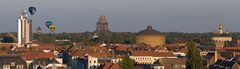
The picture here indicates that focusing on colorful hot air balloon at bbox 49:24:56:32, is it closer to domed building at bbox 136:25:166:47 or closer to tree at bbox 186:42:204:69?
domed building at bbox 136:25:166:47

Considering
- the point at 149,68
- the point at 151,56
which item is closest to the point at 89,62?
the point at 149,68

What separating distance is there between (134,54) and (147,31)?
194 ft

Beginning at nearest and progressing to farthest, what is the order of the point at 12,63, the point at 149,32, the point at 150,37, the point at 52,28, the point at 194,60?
the point at 194,60 → the point at 12,63 → the point at 52,28 → the point at 149,32 → the point at 150,37

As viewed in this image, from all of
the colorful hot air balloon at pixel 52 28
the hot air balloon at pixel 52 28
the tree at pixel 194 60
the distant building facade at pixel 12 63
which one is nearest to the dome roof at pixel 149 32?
the colorful hot air balloon at pixel 52 28

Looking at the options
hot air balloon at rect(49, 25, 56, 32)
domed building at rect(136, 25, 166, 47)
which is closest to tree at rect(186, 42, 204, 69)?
hot air balloon at rect(49, 25, 56, 32)

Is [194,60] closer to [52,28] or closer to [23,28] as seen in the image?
[52,28]

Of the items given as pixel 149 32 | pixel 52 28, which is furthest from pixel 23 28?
pixel 149 32

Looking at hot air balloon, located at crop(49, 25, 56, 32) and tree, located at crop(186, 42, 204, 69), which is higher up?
hot air balloon, located at crop(49, 25, 56, 32)

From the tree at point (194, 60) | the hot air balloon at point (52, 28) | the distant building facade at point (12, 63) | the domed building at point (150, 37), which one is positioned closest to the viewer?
the tree at point (194, 60)

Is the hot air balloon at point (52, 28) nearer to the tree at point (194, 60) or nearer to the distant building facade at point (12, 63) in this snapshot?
the distant building facade at point (12, 63)

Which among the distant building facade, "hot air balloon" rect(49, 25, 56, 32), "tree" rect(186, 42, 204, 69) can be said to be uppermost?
"hot air balloon" rect(49, 25, 56, 32)

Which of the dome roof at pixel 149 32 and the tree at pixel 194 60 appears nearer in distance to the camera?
the tree at pixel 194 60

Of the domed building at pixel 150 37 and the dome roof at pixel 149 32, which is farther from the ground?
the dome roof at pixel 149 32

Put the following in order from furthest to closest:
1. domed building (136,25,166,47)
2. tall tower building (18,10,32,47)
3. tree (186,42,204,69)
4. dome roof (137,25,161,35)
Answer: dome roof (137,25,161,35) → domed building (136,25,166,47) → tall tower building (18,10,32,47) → tree (186,42,204,69)
